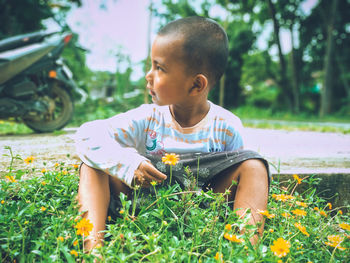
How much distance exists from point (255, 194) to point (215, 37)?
865 mm

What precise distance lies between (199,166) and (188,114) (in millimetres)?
341

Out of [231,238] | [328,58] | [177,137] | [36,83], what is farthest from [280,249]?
[328,58]

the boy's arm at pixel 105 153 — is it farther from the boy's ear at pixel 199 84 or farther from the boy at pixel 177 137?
the boy's ear at pixel 199 84

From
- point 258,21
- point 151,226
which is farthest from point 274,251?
point 258,21

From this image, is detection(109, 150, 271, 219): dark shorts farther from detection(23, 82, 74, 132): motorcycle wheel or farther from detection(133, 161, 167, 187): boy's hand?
detection(23, 82, 74, 132): motorcycle wheel

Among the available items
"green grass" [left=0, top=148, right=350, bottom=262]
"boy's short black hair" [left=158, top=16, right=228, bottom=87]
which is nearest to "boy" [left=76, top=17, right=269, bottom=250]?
"boy's short black hair" [left=158, top=16, right=228, bottom=87]

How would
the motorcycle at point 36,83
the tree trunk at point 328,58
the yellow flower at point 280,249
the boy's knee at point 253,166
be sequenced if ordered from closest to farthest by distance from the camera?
1. the yellow flower at point 280,249
2. the boy's knee at point 253,166
3. the motorcycle at point 36,83
4. the tree trunk at point 328,58

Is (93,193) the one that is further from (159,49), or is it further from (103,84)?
(103,84)

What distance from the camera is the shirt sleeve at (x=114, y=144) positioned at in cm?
138

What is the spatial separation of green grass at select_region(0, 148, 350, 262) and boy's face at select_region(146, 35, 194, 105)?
0.50 metres

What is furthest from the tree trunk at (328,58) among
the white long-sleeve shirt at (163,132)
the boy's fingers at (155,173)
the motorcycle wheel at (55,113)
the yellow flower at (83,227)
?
the yellow flower at (83,227)

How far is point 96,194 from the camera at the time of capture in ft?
4.56

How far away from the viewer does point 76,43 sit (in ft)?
29.6

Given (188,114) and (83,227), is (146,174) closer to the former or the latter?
(83,227)
